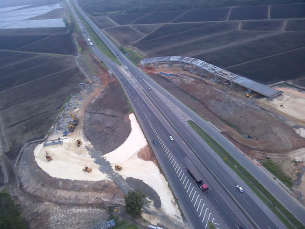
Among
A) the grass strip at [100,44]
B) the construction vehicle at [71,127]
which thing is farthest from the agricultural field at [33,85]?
the grass strip at [100,44]

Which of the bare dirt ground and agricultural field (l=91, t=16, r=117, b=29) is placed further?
agricultural field (l=91, t=16, r=117, b=29)

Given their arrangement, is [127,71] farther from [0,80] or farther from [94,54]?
[0,80]

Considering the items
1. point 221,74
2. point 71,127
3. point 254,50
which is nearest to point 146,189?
point 71,127

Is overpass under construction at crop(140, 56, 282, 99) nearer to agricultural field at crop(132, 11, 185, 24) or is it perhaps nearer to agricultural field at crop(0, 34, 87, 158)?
agricultural field at crop(0, 34, 87, 158)

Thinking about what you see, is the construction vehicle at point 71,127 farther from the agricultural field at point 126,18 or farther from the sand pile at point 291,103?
the agricultural field at point 126,18

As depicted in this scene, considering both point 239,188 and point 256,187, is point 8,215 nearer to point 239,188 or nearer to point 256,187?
point 239,188

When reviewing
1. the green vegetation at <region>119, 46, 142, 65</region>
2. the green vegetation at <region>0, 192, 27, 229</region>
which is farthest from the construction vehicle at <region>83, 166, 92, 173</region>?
the green vegetation at <region>119, 46, 142, 65</region>

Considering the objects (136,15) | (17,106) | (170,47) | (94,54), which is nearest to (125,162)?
(17,106)
